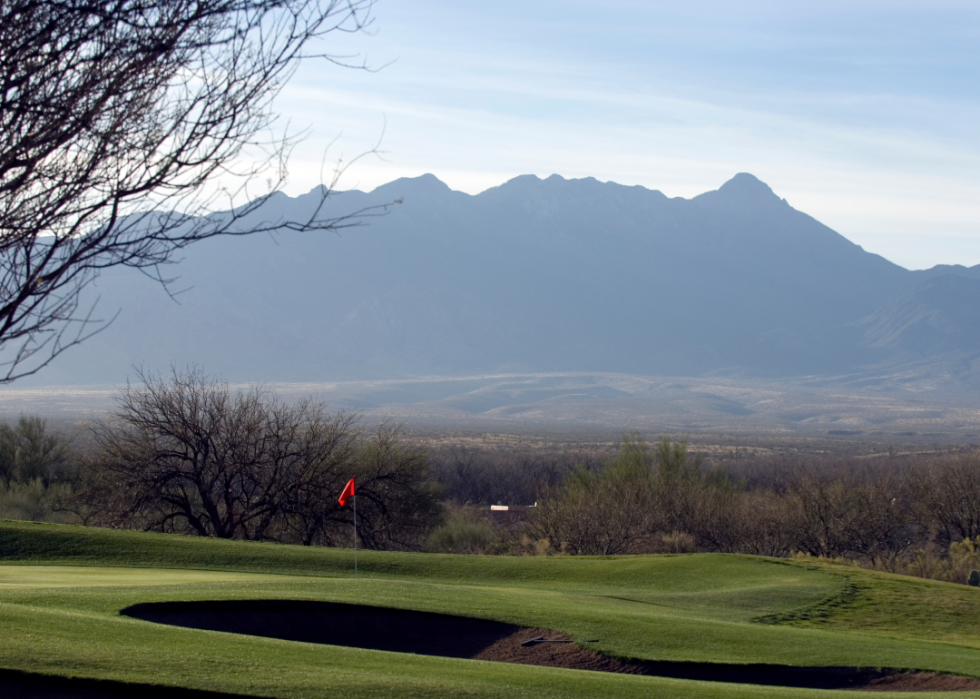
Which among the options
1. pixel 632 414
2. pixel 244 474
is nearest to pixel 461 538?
pixel 244 474

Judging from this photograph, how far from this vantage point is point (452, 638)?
13695 mm

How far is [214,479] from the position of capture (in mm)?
34031

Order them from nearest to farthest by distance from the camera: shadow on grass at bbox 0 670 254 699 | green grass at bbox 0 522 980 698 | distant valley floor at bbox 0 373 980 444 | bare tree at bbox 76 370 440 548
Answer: shadow on grass at bbox 0 670 254 699
green grass at bbox 0 522 980 698
bare tree at bbox 76 370 440 548
distant valley floor at bbox 0 373 980 444

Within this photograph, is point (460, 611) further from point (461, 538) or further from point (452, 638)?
point (461, 538)

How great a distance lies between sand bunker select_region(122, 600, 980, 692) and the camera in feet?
40.2

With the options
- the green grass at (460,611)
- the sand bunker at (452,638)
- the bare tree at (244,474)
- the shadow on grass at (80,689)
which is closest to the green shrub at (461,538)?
the bare tree at (244,474)

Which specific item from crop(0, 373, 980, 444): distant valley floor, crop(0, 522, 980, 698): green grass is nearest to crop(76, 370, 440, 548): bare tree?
crop(0, 522, 980, 698): green grass

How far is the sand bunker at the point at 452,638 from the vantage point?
12.2m

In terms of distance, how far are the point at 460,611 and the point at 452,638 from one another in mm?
770

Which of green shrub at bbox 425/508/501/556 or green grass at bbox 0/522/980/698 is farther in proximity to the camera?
green shrub at bbox 425/508/501/556

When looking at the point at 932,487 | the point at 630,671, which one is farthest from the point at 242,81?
the point at 932,487

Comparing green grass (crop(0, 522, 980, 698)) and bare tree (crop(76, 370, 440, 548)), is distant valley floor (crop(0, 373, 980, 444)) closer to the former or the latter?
bare tree (crop(76, 370, 440, 548))

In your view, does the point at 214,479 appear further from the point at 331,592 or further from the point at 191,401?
the point at 331,592

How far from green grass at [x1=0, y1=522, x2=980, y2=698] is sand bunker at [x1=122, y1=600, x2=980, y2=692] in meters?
0.26
